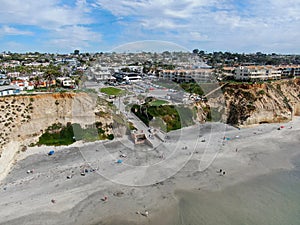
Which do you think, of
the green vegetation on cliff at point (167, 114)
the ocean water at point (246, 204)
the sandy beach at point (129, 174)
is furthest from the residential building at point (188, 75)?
the ocean water at point (246, 204)

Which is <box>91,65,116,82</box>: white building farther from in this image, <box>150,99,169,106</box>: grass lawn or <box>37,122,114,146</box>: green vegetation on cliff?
<box>37,122,114,146</box>: green vegetation on cliff

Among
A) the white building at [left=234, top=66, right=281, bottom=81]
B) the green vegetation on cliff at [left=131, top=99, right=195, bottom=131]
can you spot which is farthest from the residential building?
the green vegetation on cliff at [left=131, top=99, right=195, bottom=131]

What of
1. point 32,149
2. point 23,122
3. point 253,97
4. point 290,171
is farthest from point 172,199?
point 253,97

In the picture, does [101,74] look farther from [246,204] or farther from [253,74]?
[246,204]

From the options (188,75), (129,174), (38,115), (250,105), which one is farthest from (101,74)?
(129,174)

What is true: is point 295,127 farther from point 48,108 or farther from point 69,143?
point 48,108

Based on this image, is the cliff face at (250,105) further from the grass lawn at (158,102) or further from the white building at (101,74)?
the white building at (101,74)
